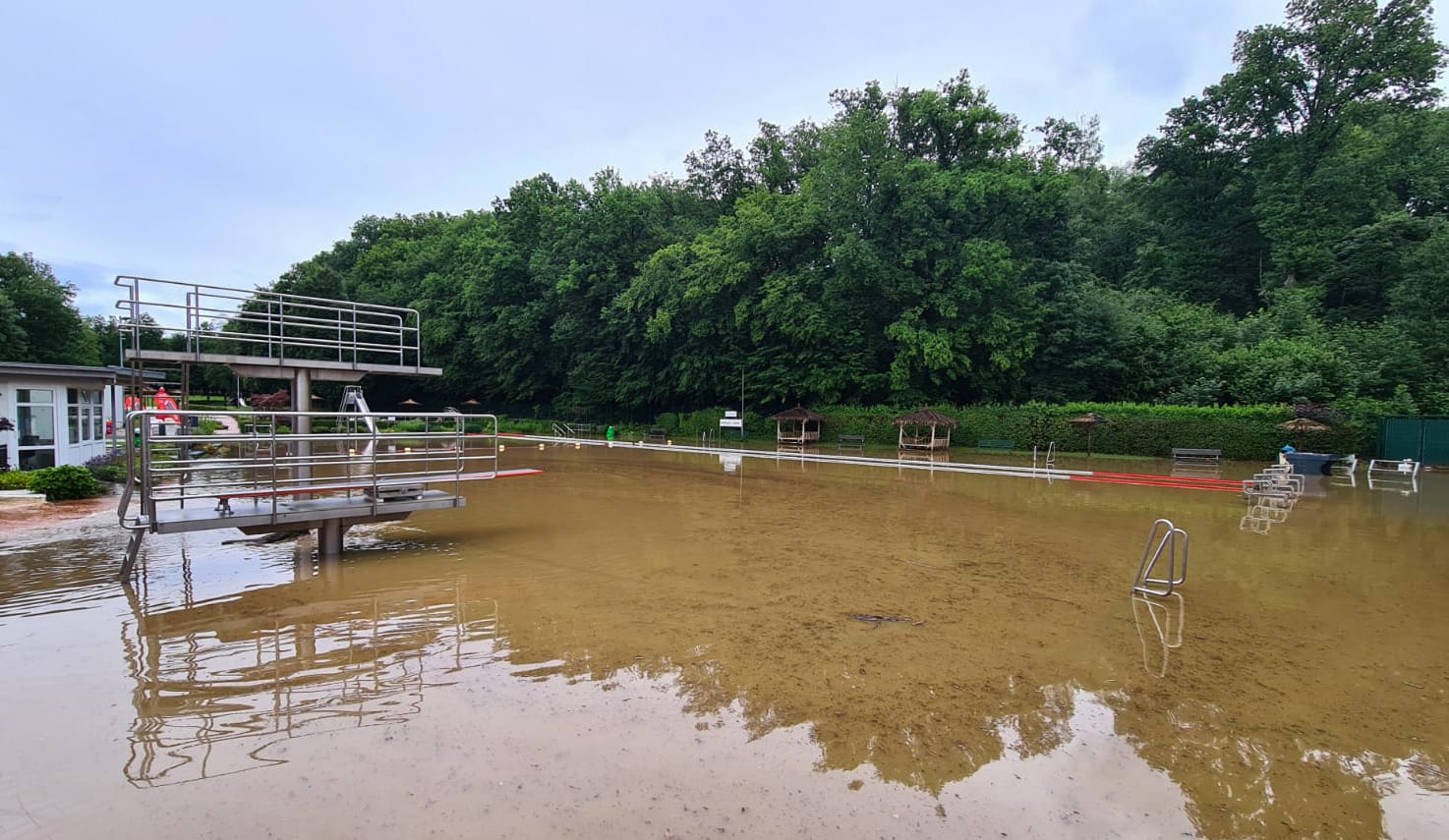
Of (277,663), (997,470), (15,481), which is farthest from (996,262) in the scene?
(15,481)

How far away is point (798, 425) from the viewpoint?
37.0m

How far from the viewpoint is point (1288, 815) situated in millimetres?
3555

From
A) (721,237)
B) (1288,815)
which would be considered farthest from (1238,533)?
(721,237)

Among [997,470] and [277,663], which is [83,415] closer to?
[277,663]

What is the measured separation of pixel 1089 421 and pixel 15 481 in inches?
1250

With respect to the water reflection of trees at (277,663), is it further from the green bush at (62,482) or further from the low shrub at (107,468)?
the low shrub at (107,468)

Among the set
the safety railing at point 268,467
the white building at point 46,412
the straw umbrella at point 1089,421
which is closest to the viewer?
the safety railing at point 268,467

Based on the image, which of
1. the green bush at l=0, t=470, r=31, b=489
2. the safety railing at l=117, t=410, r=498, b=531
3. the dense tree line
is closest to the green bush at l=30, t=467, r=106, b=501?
the green bush at l=0, t=470, r=31, b=489

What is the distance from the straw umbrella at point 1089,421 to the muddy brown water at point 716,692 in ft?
54.3

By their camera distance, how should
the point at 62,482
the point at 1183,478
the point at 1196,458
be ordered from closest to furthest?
the point at 62,482, the point at 1183,478, the point at 1196,458

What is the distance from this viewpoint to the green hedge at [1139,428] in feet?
80.5

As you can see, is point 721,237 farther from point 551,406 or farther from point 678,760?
point 678,760

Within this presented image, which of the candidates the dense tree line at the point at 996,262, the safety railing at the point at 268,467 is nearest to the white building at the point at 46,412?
the safety railing at the point at 268,467

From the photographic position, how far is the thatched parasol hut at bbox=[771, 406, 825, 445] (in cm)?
3347
